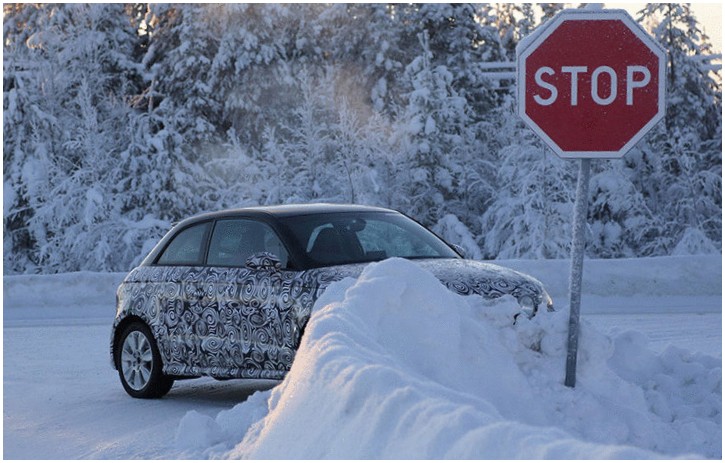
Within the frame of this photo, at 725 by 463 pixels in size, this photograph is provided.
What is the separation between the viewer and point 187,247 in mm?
11188

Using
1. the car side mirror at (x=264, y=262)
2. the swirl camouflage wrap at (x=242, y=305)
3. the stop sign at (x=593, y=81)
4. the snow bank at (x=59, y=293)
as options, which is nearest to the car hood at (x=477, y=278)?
the swirl camouflage wrap at (x=242, y=305)

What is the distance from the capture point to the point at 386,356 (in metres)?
6.69

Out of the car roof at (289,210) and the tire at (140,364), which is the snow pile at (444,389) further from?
the tire at (140,364)

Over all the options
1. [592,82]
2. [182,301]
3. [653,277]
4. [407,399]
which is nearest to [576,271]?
[592,82]

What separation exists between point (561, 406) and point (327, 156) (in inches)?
1117

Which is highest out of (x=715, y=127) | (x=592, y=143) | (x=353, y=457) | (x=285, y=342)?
(x=592, y=143)

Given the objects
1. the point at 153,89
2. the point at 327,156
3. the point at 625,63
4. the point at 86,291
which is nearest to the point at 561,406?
the point at 625,63

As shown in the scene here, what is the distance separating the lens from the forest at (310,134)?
33844mm

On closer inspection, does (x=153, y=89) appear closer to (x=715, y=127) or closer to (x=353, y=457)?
(x=715, y=127)

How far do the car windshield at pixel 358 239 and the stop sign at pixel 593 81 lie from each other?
8.55 ft

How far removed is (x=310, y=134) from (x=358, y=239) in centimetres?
2388

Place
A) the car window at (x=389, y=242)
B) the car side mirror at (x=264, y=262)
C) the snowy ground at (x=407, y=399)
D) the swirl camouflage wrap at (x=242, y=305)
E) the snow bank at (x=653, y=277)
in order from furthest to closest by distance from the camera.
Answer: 1. the snow bank at (x=653, y=277)
2. the car window at (x=389, y=242)
3. the car side mirror at (x=264, y=262)
4. the swirl camouflage wrap at (x=242, y=305)
5. the snowy ground at (x=407, y=399)

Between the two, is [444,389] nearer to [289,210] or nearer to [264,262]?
[264,262]

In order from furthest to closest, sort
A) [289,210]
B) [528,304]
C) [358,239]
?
1. [289,210]
2. [358,239]
3. [528,304]
